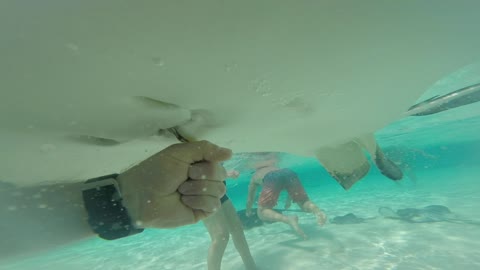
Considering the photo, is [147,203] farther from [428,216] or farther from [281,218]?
[428,216]

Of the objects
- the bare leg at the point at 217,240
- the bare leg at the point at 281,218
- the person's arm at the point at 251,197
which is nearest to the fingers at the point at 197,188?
the bare leg at the point at 217,240

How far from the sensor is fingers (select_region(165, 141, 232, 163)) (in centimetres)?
202

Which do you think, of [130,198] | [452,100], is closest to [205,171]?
[130,198]

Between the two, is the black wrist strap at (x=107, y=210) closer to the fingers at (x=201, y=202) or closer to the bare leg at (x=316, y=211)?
the fingers at (x=201, y=202)

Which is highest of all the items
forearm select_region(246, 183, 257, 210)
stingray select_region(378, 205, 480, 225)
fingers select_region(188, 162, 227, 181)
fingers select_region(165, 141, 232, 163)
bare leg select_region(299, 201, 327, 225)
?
Answer: fingers select_region(165, 141, 232, 163)

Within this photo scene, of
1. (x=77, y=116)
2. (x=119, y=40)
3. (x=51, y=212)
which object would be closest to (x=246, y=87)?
(x=119, y=40)

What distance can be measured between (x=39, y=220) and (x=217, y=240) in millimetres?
4552

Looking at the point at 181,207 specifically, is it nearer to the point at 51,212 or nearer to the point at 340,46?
the point at 51,212

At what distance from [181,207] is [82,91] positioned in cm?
108

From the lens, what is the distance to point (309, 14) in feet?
4.83

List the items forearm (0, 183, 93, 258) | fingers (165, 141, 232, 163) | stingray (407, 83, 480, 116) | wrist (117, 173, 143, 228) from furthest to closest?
1. stingray (407, 83, 480, 116)
2. forearm (0, 183, 93, 258)
3. wrist (117, 173, 143, 228)
4. fingers (165, 141, 232, 163)

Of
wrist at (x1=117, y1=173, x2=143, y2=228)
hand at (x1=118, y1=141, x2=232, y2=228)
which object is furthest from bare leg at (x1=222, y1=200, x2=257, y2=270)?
hand at (x1=118, y1=141, x2=232, y2=228)

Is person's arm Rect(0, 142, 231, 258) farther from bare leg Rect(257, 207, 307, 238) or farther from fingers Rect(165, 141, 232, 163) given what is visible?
bare leg Rect(257, 207, 307, 238)

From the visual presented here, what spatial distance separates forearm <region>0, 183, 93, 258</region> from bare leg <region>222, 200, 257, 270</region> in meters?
4.72
